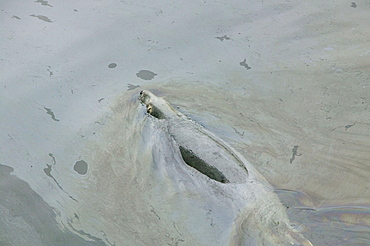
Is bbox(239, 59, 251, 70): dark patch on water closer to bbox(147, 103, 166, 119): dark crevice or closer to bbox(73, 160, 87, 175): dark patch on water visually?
bbox(147, 103, 166, 119): dark crevice

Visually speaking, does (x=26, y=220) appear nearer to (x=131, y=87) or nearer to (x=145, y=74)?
(x=131, y=87)

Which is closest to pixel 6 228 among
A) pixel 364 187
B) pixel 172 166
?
pixel 172 166

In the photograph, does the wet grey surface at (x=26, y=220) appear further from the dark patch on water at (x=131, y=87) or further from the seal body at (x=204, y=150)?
the dark patch on water at (x=131, y=87)

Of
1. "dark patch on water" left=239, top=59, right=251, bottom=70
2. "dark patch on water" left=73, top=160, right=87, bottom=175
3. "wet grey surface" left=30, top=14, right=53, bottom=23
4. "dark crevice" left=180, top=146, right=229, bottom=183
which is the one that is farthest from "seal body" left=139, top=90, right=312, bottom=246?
"wet grey surface" left=30, top=14, right=53, bottom=23

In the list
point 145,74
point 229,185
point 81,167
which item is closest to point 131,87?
point 145,74

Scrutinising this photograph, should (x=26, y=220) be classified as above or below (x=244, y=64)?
below
